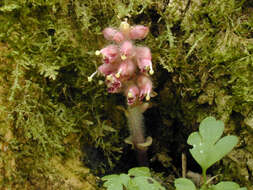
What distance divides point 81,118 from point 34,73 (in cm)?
46

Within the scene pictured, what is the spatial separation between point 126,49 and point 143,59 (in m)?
0.12

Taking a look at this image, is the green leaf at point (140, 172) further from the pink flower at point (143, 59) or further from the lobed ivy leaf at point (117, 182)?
the pink flower at point (143, 59)

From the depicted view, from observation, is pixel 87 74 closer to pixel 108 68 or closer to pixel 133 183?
pixel 108 68

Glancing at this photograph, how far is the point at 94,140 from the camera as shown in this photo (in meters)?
2.23

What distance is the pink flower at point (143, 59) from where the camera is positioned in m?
1.79

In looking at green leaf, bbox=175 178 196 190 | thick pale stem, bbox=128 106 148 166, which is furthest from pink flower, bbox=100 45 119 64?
green leaf, bbox=175 178 196 190

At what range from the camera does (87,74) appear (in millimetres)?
2184

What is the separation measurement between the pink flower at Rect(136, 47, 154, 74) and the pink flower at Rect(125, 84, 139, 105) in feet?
0.40

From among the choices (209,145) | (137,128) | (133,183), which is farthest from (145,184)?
(137,128)

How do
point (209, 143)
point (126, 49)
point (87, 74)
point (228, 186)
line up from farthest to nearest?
point (87, 74) → point (126, 49) → point (209, 143) → point (228, 186)

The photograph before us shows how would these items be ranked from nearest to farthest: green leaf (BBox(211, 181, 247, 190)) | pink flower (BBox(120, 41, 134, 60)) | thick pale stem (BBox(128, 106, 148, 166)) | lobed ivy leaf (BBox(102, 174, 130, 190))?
green leaf (BBox(211, 181, 247, 190))
lobed ivy leaf (BBox(102, 174, 130, 190))
pink flower (BBox(120, 41, 134, 60))
thick pale stem (BBox(128, 106, 148, 166))

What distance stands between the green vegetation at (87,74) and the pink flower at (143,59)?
0.26 m

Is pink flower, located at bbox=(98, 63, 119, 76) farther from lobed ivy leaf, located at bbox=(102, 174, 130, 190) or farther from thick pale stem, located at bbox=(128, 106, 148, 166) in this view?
lobed ivy leaf, located at bbox=(102, 174, 130, 190)

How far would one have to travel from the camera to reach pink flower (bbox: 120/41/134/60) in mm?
1773
